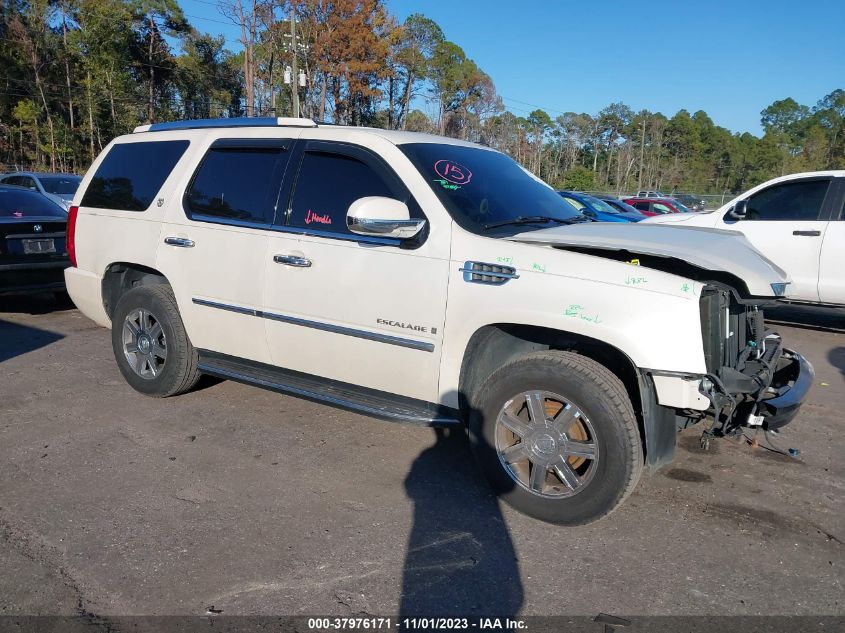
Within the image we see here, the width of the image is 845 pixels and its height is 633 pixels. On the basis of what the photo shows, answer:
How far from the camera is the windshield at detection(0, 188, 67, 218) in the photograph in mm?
7965

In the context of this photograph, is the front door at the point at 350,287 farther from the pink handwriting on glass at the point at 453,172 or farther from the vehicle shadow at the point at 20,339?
the vehicle shadow at the point at 20,339

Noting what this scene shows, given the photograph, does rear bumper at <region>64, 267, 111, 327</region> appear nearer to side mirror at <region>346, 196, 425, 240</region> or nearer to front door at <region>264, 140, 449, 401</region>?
front door at <region>264, 140, 449, 401</region>

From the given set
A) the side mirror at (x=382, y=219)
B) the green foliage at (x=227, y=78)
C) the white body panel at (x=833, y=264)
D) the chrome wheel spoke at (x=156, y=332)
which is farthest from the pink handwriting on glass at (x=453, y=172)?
the green foliage at (x=227, y=78)

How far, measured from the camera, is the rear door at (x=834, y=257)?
754cm

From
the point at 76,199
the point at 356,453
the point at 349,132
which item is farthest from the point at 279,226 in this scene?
the point at 76,199

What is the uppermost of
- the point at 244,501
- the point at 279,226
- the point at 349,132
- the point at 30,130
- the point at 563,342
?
the point at 30,130

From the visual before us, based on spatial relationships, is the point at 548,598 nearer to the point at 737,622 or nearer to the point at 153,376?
the point at 737,622

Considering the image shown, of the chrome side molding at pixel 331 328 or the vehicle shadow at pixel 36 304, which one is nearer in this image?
the chrome side molding at pixel 331 328

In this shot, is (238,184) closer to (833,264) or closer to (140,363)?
(140,363)

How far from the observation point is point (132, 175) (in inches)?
201

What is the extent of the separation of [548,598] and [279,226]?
8.68ft

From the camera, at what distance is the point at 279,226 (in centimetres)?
412

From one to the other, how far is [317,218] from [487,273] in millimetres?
1242

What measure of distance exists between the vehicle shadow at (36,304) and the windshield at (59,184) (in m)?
6.62
